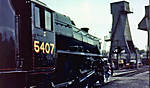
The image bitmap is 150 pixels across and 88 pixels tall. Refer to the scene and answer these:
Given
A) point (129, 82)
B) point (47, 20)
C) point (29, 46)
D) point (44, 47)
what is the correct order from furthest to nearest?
point (129, 82), point (47, 20), point (44, 47), point (29, 46)

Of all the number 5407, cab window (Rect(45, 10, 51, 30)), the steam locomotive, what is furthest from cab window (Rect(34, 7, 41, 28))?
the number 5407

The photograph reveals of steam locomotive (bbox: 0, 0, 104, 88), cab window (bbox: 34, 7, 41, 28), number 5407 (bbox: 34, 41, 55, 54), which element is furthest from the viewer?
cab window (bbox: 34, 7, 41, 28)

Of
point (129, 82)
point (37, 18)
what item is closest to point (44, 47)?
point (37, 18)

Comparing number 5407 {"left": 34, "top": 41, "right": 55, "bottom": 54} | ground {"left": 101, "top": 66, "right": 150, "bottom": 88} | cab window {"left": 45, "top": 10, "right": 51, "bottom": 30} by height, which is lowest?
ground {"left": 101, "top": 66, "right": 150, "bottom": 88}

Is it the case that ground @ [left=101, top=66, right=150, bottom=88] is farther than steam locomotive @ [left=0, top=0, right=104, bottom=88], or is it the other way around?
ground @ [left=101, top=66, right=150, bottom=88]

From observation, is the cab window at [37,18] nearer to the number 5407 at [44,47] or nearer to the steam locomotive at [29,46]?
the steam locomotive at [29,46]

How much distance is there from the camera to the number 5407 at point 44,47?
6.21m

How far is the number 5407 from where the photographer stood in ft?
20.4

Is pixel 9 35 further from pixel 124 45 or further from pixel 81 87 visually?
pixel 124 45

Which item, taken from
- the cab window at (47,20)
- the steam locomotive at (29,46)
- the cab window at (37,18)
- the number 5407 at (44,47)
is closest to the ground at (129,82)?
the steam locomotive at (29,46)

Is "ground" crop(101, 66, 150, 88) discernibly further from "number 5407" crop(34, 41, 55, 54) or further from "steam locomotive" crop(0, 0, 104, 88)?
"number 5407" crop(34, 41, 55, 54)

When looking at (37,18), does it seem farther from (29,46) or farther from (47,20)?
(29,46)

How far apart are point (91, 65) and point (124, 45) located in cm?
3060

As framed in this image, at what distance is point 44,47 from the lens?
6617 mm
